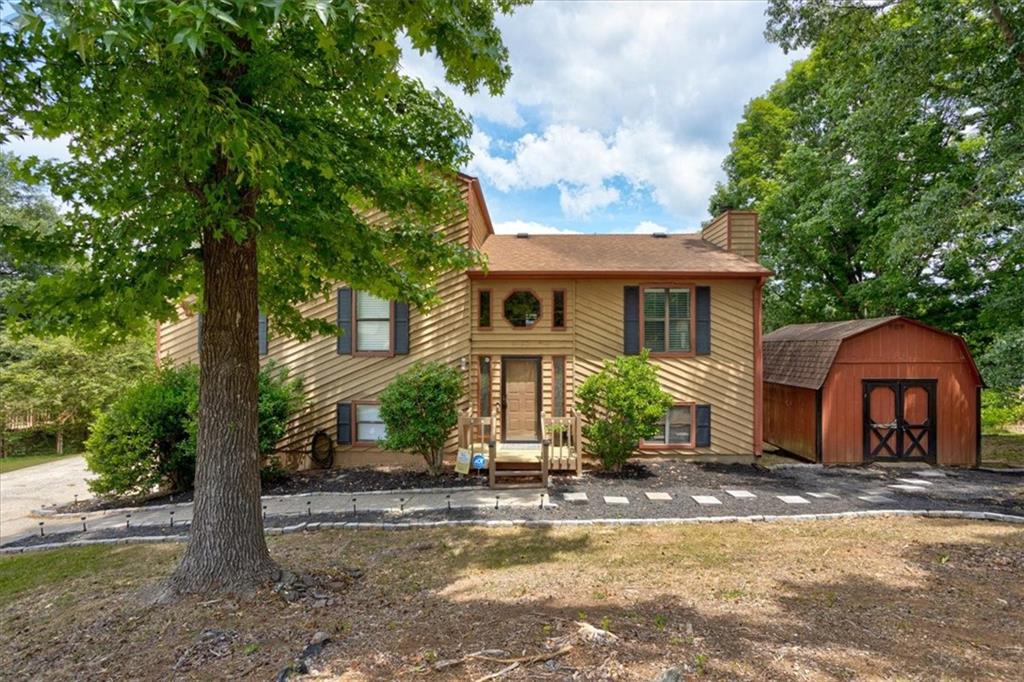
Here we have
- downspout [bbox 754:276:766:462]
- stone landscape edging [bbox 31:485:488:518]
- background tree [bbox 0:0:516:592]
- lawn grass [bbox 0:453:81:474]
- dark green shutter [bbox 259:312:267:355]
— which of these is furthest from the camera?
lawn grass [bbox 0:453:81:474]

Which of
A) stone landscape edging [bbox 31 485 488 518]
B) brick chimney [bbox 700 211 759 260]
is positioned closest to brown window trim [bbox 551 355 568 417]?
stone landscape edging [bbox 31 485 488 518]

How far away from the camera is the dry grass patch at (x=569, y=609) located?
3.14 metres

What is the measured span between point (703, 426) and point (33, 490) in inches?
559

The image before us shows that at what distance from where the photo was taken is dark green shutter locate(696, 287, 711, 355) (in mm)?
10086

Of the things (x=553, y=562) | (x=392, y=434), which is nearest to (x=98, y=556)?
(x=392, y=434)

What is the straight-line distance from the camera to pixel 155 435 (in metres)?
8.05

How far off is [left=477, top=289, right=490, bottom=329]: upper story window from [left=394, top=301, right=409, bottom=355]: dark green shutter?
1.59 m

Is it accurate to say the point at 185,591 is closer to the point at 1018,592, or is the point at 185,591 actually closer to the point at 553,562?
the point at 553,562

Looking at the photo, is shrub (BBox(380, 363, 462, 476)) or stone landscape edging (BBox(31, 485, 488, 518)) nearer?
stone landscape edging (BBox(31, 485, 488, 518))

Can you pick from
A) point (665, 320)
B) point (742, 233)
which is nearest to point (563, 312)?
point (665, 320)

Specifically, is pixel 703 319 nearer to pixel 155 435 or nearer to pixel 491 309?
pixel 491 309

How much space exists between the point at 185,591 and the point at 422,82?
232 inches

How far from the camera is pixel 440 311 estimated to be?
996cm

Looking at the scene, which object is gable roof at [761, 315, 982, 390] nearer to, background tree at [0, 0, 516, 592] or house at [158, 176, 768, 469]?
house at [158, 176, 768, 469]
